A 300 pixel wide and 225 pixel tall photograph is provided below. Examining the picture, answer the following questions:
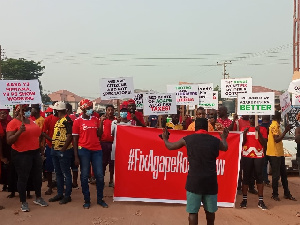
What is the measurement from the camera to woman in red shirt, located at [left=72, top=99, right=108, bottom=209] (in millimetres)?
6902

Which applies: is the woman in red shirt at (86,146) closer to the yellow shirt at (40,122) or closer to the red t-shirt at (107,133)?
the red t-shirt at (107,133)

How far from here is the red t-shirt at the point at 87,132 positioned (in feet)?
22.7

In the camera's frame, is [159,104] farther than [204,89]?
No

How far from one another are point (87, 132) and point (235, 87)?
186 inches

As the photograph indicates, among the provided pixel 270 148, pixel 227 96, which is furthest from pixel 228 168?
pixel 227 96

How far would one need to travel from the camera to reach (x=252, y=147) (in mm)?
7109

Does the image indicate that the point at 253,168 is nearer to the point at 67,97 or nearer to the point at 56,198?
the point at 56,198

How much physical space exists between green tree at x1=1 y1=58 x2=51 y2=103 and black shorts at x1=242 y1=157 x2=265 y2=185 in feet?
169

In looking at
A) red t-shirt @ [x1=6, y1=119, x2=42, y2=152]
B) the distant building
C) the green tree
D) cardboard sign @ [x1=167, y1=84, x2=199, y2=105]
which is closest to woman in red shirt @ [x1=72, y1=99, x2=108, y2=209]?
red t-shirt @ [x1=6, y1=119, x2=42, y2=152]

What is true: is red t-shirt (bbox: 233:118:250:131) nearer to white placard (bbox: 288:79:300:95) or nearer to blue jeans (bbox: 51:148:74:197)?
white placard (bbox: 288:79:300:95)

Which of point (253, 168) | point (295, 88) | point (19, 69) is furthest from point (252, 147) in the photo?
point (19, 69)

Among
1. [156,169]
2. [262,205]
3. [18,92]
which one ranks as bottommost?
[262,205]

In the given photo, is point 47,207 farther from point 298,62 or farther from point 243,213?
point 298,62

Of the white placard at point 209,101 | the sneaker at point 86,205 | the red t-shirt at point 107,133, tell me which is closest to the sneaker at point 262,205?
the sneaker at point 86,205
